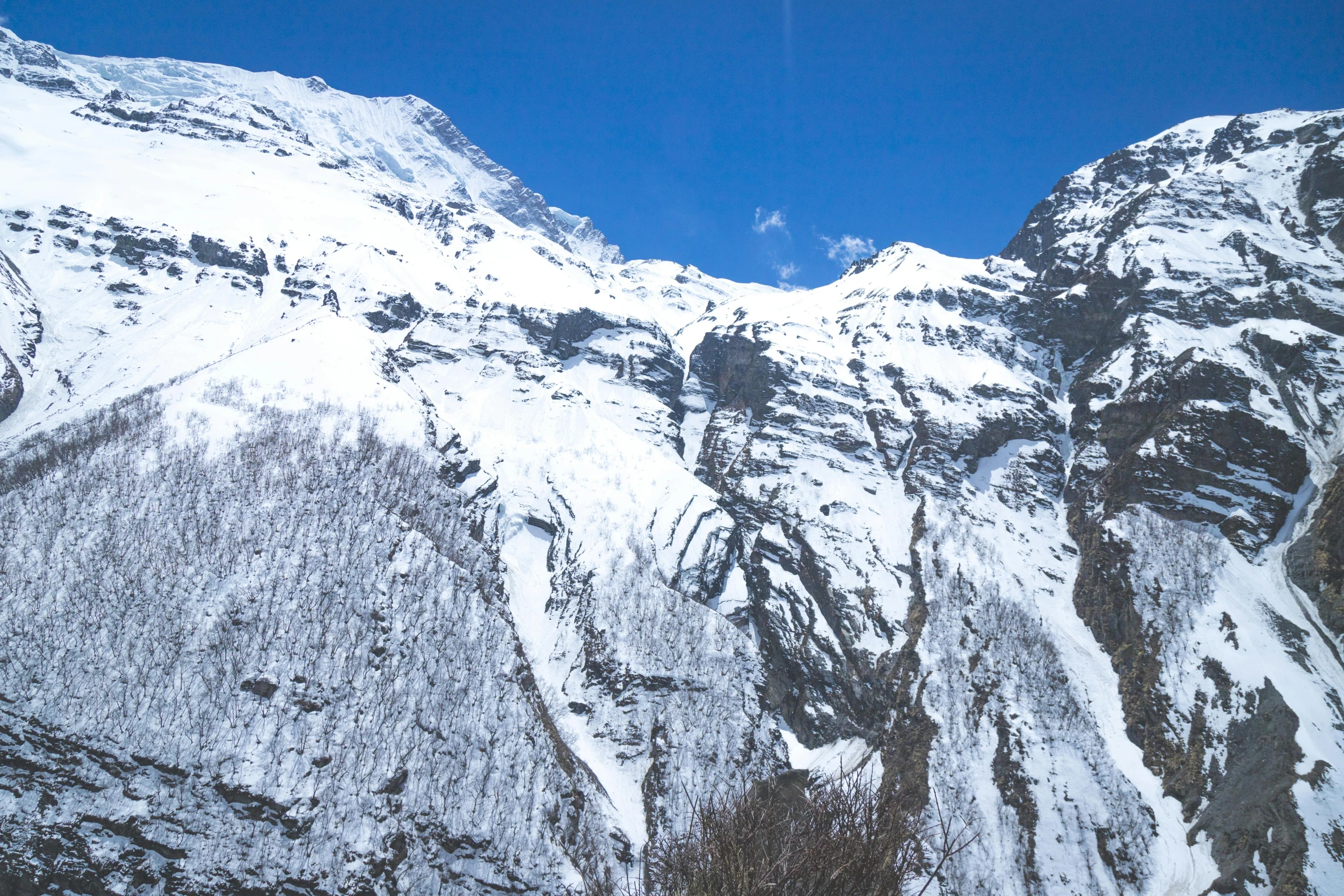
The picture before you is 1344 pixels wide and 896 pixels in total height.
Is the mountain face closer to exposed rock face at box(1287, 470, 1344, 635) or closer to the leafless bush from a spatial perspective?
exposed rock face at box(1287, 470, 1344, 635)

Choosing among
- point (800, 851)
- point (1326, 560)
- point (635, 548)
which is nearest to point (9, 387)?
point (635, 548)

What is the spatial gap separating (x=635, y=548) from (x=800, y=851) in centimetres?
5056

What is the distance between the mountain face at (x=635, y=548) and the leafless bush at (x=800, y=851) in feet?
14.6

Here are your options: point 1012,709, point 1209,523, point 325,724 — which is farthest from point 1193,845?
point 325,724

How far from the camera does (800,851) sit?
8.48 metres

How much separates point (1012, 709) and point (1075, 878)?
11.7m

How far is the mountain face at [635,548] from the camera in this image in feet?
83.4

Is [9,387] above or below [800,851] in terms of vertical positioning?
above

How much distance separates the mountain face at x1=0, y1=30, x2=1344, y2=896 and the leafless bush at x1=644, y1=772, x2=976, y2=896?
14.6ft

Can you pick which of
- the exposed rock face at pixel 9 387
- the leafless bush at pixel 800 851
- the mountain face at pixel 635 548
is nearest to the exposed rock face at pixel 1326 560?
the mountain face at pixel 635 548

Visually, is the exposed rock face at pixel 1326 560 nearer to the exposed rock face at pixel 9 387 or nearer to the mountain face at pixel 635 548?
the mountain face at pixel 635 548

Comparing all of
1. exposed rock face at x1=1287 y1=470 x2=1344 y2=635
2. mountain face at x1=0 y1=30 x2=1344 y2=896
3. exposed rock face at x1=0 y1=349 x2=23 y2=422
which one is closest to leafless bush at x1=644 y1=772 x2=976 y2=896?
mountain face at x1=0 y1=30 x2=1344 y2=896

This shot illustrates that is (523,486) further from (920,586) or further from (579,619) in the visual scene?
(920,586)

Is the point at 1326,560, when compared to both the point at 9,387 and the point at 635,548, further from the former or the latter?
the point at 9,387
